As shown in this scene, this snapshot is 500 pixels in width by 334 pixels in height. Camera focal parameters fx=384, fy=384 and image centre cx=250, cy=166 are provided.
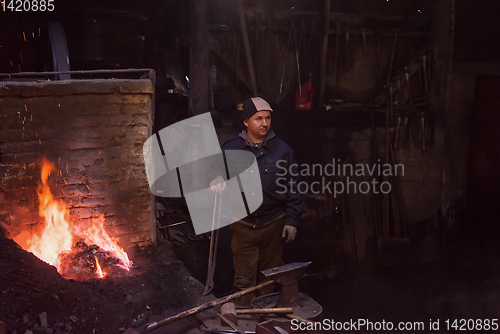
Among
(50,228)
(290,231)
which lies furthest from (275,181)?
(50,228)

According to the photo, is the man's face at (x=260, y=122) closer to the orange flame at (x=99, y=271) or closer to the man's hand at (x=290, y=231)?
the man's hand at (x=290, y=231)

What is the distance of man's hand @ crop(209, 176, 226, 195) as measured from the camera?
3902 mm

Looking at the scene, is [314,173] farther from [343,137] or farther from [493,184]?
[493,184]

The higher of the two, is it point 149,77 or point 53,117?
point 149,77

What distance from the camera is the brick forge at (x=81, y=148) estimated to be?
11.3ft

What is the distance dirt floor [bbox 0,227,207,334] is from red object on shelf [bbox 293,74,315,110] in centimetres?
385

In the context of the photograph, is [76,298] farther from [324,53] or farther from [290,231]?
[324,53]

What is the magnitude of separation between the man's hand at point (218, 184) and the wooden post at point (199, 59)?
92.2 inches

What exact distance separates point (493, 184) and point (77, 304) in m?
7.32

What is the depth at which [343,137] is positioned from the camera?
6.55 m

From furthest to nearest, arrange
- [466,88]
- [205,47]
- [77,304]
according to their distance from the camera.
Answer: [466,88]
[205,47]
[77,304]

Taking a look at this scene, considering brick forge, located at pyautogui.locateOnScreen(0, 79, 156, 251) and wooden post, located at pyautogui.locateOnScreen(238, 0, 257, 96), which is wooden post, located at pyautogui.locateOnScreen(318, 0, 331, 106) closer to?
wooden post, located at pyautogui.locateOnScreen(238, 0, 257, 96)

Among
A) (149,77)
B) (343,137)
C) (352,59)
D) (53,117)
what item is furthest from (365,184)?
(53,117)

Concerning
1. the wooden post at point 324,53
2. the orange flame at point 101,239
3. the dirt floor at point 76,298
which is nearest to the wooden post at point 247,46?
the wooden post at point 324,53
